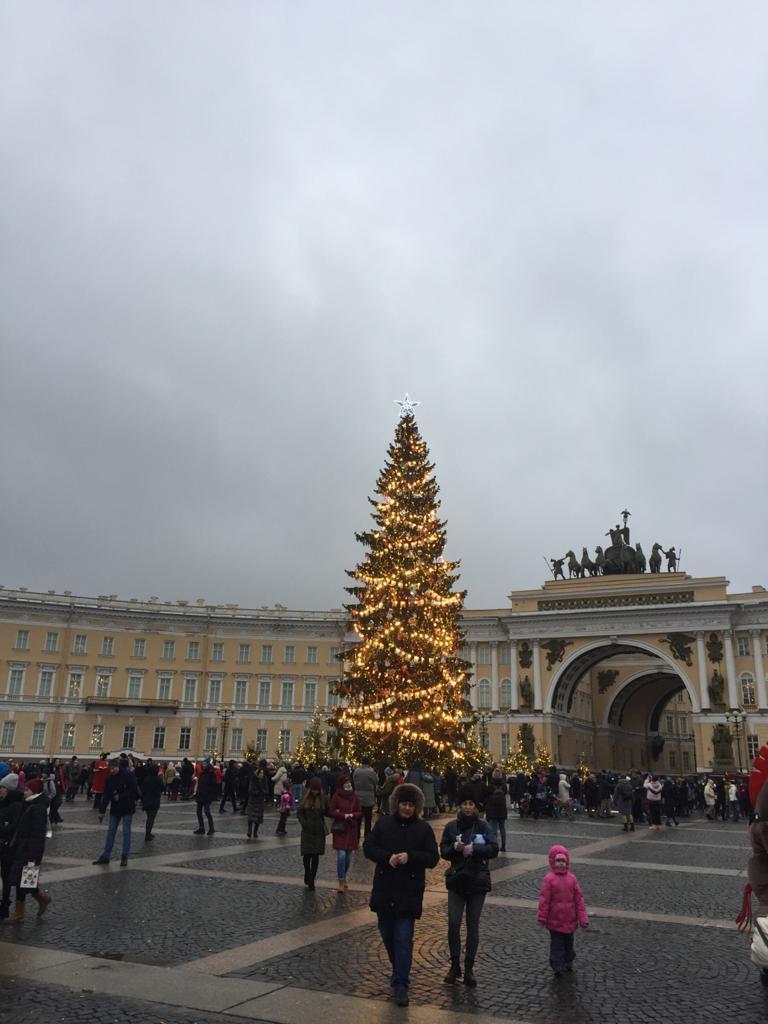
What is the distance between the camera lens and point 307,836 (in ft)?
40.0

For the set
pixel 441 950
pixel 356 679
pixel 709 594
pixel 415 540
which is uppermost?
pixel 709 594

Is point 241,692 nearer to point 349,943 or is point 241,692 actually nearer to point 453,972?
point 349,943

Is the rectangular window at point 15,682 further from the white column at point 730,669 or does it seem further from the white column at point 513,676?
the white column at point 730,669

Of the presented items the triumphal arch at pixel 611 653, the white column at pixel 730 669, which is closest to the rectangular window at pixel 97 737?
the triumphal arch at pixel 611 653

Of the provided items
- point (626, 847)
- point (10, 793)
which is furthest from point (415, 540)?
point (10, 793)

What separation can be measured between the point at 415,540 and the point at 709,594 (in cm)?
3853

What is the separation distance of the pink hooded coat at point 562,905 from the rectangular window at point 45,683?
211 ft

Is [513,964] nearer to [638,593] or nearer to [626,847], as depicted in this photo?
[626,847]

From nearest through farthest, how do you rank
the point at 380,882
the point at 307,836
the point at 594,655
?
the point at 380,882 < the point at 307,836 < the point at 594,655

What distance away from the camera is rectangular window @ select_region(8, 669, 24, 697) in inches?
2520

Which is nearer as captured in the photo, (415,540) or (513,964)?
(513,964)

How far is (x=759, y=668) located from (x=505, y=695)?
18.8 metres

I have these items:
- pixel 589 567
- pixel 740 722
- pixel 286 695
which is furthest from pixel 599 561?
pixel 286 695

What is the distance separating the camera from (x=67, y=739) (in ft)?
214
